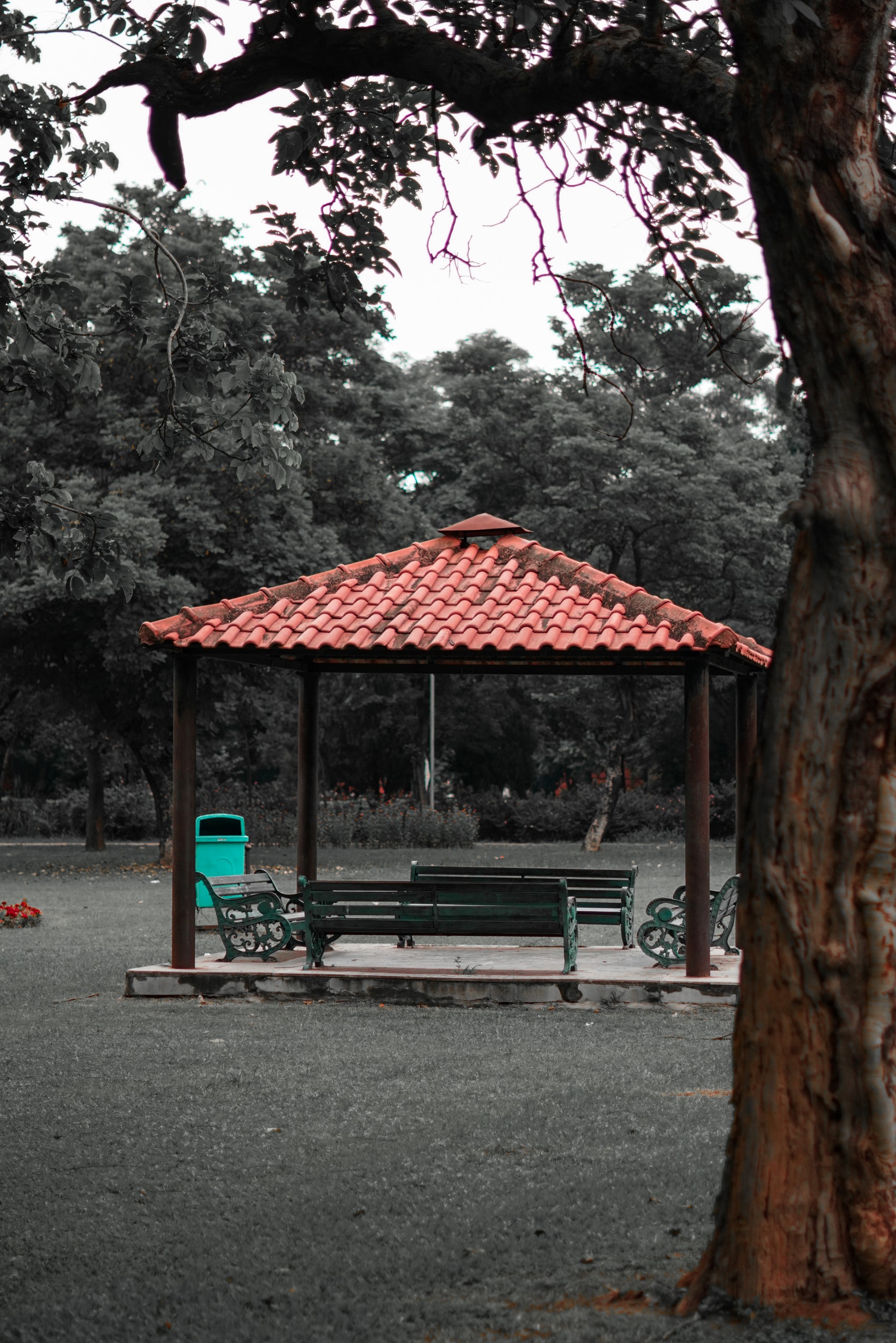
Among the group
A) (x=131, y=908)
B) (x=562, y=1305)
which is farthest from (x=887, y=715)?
(x=131, y=908)

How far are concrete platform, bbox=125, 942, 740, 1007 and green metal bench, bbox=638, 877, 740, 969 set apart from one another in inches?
7.3

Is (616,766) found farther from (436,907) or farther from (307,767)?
(436,907)

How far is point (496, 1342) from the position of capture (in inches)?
155

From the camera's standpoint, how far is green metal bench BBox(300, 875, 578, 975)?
10492 mm

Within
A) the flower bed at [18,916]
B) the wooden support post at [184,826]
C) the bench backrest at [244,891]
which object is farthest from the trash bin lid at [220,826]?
the wooden support post at [184,826]

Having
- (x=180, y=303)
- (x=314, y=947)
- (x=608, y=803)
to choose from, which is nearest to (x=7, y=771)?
(x=608, y=803)

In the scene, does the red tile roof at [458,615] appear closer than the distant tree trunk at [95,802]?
Yes

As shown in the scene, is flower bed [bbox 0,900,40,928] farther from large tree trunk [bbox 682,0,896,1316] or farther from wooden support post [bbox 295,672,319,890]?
large tree trunk [bbox 682,0,896,1316]

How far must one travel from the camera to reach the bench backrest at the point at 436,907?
10.5 meters

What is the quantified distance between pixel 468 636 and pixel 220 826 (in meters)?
6.18

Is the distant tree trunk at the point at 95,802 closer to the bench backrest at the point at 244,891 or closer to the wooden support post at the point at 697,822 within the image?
the bench backrest at the point at 244,891

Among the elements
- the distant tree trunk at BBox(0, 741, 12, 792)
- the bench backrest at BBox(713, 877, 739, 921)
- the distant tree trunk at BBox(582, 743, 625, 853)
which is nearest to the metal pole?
the distant tree trunk at BBox(582, 743, 625, 853)

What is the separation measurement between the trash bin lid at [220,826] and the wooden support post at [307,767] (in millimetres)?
2629

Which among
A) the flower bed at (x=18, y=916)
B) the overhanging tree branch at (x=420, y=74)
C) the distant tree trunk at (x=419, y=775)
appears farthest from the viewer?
the distant tree trunk at (x=419, y=775)
